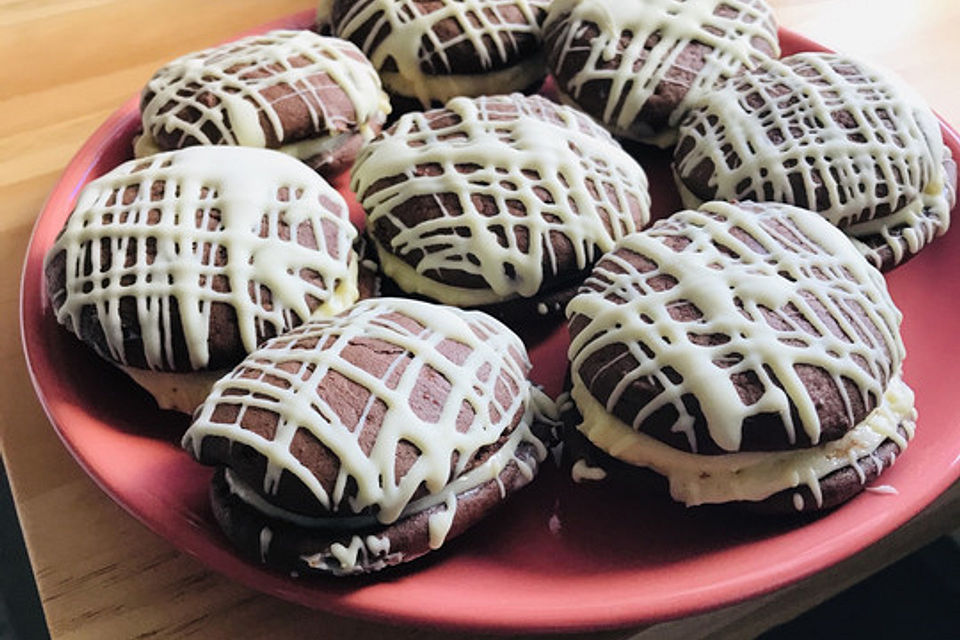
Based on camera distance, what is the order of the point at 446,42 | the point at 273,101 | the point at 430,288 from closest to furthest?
the point at 430,288 < the point at 273,101 < the point at 446,42

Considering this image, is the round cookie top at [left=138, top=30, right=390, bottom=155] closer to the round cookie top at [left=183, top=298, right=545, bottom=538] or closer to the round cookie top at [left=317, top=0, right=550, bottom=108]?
the round cookie top at [left=317, top=0, right=550, bottom=108]

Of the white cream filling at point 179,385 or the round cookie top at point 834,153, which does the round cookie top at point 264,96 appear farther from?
the round cookie top at point 834,153

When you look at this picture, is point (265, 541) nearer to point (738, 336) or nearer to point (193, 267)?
point (193, 267)

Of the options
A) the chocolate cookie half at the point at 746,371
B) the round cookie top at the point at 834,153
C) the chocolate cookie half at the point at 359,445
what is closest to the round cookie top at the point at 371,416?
the chocolate cookie half at the point at 359,445

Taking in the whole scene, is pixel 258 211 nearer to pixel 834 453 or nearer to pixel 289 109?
pixel 289 109

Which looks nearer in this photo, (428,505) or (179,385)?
(428,505)

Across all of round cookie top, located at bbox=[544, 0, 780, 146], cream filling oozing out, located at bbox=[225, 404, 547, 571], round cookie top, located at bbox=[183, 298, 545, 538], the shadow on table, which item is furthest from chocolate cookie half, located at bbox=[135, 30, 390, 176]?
the shadow on table

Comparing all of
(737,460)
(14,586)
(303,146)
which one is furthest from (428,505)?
(14,586)
